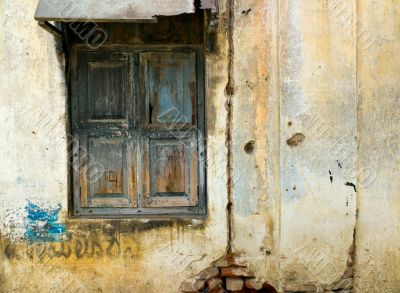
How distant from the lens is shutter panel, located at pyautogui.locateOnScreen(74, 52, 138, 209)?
434 cm

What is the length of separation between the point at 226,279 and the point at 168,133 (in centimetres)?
140

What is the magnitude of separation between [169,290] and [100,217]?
2.90 ft

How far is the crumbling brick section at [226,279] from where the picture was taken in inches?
165

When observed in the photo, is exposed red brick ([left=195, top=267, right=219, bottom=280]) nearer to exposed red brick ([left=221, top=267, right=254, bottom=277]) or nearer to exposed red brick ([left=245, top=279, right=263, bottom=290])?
exposed red brick ([left=221, top=267, right=254, bottom=277])

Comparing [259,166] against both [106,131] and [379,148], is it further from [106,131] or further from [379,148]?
[106,131]

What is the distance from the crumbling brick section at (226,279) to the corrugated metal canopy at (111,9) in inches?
83.6

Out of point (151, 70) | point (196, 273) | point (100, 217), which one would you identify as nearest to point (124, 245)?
point (100, 217)

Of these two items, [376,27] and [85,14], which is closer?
[85,14]

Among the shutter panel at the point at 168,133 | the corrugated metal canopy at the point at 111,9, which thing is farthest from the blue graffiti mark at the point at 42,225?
the corrugated metal canopy at the point at 111,9

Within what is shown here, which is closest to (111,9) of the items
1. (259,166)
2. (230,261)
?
(259,166)

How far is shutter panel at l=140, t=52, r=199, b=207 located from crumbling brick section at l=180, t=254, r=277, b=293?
0.60 meters

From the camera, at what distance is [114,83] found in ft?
14.3

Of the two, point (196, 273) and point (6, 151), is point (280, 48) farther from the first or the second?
point (6, 151)

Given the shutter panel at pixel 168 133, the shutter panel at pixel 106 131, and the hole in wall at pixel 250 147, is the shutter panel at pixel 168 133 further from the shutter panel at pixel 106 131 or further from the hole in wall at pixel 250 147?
the hole in wall at pixel 250 147
